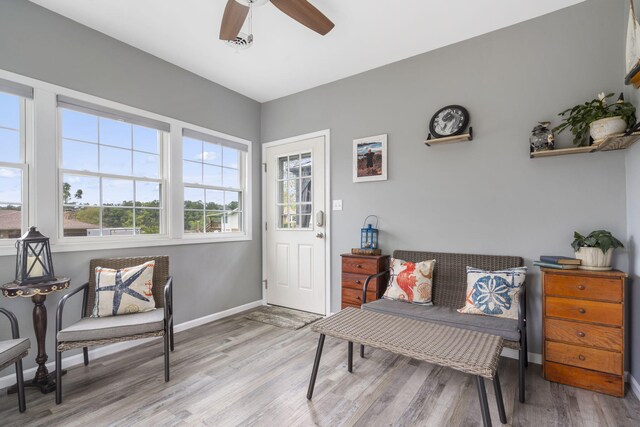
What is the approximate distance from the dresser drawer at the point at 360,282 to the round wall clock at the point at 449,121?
1.48 m

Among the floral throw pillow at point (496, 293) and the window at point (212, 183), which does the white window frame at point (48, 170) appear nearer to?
the window at point (212, 183)

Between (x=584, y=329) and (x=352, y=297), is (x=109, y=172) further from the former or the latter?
(x=584, y=329)

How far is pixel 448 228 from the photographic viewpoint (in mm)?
2855

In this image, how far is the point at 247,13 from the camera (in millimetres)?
1976

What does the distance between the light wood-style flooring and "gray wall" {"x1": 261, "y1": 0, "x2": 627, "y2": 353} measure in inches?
27.6

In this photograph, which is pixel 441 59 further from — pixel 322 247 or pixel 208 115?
pixel 208 115

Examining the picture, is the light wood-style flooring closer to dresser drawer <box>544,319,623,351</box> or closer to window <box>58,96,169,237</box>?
dresser drawer <box>544,319,623,351</box>

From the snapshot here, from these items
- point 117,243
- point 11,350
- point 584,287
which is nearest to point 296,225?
point 117,243

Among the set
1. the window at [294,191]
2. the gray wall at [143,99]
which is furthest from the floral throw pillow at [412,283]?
the gray wall at [143,99]

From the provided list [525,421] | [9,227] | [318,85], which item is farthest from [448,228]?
[9,227]

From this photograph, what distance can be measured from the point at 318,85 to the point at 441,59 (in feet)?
4.65

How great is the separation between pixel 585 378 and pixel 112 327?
10.3ft

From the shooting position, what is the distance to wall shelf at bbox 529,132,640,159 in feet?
6.20

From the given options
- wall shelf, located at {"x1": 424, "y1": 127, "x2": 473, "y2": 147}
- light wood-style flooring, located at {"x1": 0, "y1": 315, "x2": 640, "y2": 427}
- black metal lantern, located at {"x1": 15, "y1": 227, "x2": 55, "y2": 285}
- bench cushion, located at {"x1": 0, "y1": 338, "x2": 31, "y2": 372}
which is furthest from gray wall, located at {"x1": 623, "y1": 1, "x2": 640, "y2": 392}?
black metal lantern, located at {"x1": 15, "y1": 227, "x2": 55, "y2": 285}
